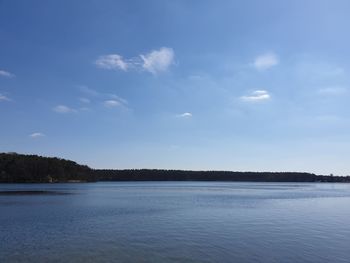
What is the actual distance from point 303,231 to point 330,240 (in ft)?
13.0

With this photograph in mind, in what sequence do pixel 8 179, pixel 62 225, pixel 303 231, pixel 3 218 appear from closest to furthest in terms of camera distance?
1. pixel 303 231
2. pixel 62 225
3. pixel 3 218
4. pixel 8 179

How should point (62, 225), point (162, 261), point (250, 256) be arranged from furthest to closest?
point (62, 225)
point (250, 256)
point (162, 261)

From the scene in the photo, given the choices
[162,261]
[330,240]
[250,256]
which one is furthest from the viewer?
[330,240]

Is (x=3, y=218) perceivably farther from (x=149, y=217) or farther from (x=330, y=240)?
(x=330, y=240)

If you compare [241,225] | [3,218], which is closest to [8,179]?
[3,218]

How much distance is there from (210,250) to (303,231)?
10942 millimetres

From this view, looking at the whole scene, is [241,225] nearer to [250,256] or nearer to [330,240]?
[330,240]

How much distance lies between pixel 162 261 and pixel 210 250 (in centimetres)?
404

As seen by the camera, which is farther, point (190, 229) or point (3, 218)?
point (3, 218)

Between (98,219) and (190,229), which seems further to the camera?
(98,219)

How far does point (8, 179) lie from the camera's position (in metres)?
164

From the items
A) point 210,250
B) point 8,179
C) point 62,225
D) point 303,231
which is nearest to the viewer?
point 210,250

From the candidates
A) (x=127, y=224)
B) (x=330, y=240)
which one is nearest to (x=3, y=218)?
(x=127, y=224)

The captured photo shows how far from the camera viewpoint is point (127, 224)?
34.3 meters
